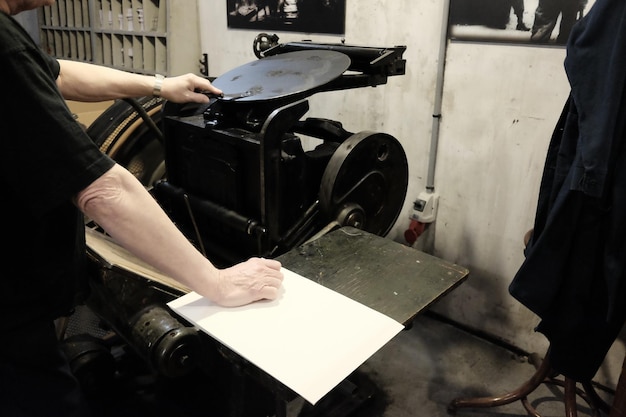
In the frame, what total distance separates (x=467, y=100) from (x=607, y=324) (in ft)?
3.20

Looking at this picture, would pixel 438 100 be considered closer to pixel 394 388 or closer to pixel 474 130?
pixel 474 130

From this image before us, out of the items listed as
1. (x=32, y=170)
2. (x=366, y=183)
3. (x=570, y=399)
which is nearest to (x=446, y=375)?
(x=570, y=399)

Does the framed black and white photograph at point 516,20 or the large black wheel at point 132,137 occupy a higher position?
the framed black and white photograph at point 516,20

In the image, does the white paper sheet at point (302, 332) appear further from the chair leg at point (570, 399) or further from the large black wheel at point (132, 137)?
the large black wheel at point (132, 137)

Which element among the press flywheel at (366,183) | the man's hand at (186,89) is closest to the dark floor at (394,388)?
the press flywheel at (366,183)

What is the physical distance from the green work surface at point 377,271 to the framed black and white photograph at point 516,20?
3.12 ft

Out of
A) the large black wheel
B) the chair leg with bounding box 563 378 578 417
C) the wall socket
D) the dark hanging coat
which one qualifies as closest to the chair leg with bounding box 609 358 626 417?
the dark hanging coat

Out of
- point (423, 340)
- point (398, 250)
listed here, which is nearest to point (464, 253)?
point (423, 340)

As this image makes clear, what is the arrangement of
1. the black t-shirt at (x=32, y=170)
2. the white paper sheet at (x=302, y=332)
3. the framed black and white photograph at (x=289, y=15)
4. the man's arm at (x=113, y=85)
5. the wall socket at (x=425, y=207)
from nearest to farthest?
the black t-shirt at (x=32, y=170)
the white paper sheet at (x=302, y=332)
the man's arm at (x=113, y=85)
the wall socket at (x=425, y=207)
the framed black and white photograph at (x=289, y=15)

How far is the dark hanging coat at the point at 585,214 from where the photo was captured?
1149 millimetres

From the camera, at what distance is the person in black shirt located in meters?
0.70

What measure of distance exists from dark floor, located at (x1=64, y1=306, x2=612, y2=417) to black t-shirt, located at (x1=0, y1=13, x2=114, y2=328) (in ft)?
3.09

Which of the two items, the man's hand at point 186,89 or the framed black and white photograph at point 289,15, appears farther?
the framed black and white photograph at point 289,15

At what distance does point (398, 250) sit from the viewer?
51.3 inches
